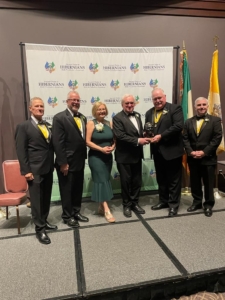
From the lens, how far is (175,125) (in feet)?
10.5

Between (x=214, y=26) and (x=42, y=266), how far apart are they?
4592 millimetres

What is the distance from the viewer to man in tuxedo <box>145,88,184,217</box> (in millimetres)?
3211

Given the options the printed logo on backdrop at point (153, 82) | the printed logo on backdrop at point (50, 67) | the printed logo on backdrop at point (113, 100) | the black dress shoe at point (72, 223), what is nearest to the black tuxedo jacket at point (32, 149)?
the black dress shoe at point (72, 223)

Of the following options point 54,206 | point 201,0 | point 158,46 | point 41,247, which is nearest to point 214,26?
point 201,0

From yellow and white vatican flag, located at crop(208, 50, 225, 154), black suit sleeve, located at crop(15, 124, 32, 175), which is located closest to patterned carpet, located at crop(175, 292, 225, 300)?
black suit sleeve, located at crop(15, 124, 32, 175)

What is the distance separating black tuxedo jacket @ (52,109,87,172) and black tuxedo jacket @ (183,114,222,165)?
1.41 m

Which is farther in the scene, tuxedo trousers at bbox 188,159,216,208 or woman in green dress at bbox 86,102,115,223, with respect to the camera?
tuxedo trousers at bbox 188,159,216,208

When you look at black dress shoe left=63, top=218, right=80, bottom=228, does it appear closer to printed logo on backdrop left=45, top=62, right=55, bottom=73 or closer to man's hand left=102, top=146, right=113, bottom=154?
man's hand left=102, top=146, right=113, bottom=154

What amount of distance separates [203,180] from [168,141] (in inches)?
29.4

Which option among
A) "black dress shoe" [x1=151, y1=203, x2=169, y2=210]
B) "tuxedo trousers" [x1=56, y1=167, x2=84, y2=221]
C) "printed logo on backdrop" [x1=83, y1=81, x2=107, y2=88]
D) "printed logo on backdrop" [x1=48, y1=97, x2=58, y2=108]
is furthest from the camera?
"printed logo on backdrop" [x1=83, y1=81, x2=107, y2=88]

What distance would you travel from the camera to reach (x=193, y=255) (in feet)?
7.99

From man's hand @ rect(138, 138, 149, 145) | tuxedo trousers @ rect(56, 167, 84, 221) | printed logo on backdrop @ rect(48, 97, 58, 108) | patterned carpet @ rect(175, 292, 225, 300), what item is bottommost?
patterned carpet @ rect(175, 292, 225, 300)

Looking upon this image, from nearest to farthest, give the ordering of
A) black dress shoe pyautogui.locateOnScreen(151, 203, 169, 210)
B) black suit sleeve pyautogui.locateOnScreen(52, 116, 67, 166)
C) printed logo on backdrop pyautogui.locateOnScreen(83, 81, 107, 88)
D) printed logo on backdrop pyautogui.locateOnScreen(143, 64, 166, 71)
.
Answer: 1. black suit sleeve pyautogui.locateOnScreen(52, 116, 67, 166)
2. black dress shoe pyautogui.locateOnScreen(151, 203, 169, 210)
3. printed logo on backdrop pyautogui.locateOnScreen(83, 81, 107, 88)
4. printed logo on backdrop pyautogui.locateOnScreen(143, 64, 166, 71)

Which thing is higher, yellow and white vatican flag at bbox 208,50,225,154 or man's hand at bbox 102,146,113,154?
yellow and white vatican flag at bbox 208,50,225,154
